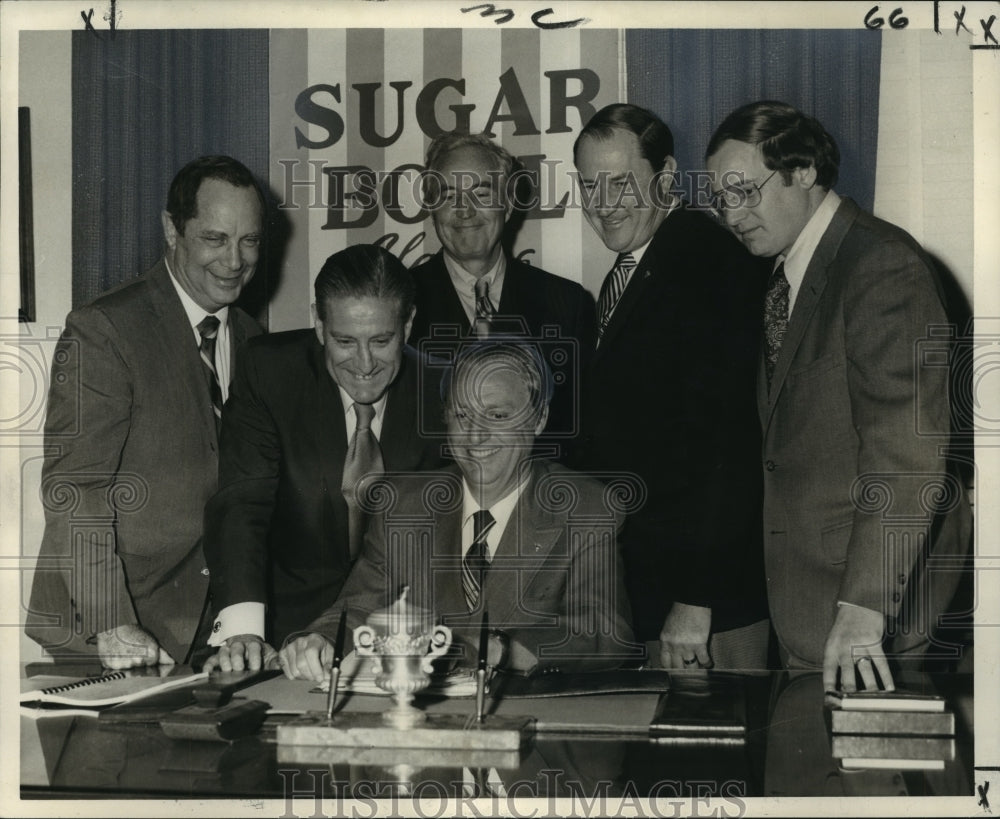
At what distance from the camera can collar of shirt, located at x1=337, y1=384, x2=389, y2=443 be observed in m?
4.17

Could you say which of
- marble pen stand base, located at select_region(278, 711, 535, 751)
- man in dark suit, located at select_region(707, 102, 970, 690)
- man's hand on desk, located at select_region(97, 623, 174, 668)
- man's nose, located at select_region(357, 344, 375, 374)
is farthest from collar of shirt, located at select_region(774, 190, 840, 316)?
man's hand on desk, located at select_region(97, 623, 174, 668)

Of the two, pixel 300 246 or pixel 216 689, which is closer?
pixel 216 689

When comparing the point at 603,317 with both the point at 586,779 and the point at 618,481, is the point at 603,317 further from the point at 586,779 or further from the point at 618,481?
the point at 586,779

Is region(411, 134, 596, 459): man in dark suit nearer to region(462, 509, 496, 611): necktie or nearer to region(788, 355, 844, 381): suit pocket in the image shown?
region(462, 509, 496, 611): necktie

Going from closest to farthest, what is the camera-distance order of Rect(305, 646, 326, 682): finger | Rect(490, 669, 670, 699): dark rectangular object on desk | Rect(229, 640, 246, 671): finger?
1. Rect(490, 669, 670, 699): dark rectangular object on desk
2. Rect(305, 646, 326, 682): finger
3. Rect(229, 640, 246, 671): finger

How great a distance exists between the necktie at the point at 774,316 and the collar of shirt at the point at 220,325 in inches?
69.0

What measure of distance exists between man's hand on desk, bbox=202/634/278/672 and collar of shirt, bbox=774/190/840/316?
6.51ft

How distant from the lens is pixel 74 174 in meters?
4.28

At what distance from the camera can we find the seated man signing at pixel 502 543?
3.92 meters

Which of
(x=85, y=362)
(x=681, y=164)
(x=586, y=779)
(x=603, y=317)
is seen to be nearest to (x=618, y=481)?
(x=603, y=317)

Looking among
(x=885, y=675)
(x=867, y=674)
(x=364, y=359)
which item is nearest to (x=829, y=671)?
(x=867, y=674)

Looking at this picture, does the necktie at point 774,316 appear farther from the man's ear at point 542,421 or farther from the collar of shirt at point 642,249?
the man's ear at point 542,421

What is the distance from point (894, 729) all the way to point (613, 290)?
1.64 m

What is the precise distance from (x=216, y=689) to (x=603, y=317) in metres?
1.72
